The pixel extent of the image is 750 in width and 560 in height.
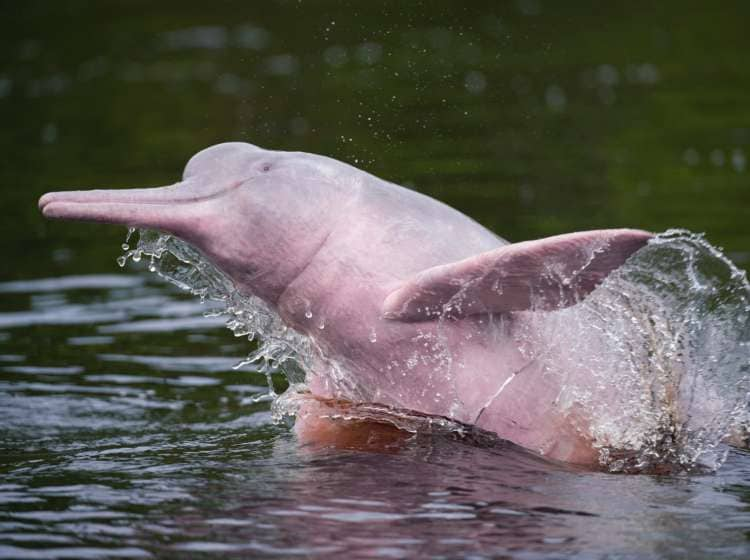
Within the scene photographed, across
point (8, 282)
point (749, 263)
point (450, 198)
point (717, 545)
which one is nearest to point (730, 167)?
point (450, 198)

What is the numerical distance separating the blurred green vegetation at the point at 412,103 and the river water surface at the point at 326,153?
0.08 meters

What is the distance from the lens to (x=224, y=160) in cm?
856

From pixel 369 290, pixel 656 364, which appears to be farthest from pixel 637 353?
pixel 369 290

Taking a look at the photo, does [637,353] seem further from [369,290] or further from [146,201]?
[146,201]

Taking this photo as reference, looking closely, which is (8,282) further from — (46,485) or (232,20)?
(232,20)

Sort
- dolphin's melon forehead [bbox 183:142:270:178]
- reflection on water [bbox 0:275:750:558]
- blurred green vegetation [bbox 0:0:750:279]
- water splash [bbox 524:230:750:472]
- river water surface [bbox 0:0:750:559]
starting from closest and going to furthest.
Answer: reflection on water [bbox 0:275:750:558] < river water surface [bbox 0:0:750:559] < water splash [bbox 524:230:750:472] < dolphin's melon forehead [bbox 183:142:270:178] < blurred green vegetation [bbox 0:0:750:279]

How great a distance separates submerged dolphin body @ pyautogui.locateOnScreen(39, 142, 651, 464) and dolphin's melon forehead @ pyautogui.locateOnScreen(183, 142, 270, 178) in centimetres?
7

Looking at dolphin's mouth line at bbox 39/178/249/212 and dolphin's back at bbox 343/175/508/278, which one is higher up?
dolphin's mouth line at bbox 39/178/249/212

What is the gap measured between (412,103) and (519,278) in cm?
1517

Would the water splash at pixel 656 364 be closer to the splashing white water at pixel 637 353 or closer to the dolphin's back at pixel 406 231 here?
the splashing white water at pixel 637 353

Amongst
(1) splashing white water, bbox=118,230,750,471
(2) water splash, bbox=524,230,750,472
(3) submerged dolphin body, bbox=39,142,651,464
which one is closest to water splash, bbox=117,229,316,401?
(1) splashing white water, bbox=118,230,750,471

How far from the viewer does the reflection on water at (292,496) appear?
6770 mm

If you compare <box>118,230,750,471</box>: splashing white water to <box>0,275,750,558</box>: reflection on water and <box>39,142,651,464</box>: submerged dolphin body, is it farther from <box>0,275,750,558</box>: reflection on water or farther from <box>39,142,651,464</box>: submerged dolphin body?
<box>0,275,750,558</box>: reflection on water

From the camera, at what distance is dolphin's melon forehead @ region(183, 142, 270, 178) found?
8500mm
